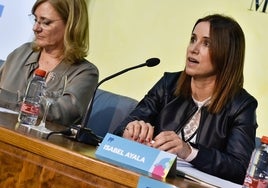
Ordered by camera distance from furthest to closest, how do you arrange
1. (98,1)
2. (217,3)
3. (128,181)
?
(98,1) < (217,3) < (128,181)

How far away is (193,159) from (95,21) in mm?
1856

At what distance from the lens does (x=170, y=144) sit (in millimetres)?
1578

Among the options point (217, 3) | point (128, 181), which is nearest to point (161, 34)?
point (217, 3)

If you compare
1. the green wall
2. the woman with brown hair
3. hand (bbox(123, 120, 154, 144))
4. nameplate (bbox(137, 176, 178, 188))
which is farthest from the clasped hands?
the green wall

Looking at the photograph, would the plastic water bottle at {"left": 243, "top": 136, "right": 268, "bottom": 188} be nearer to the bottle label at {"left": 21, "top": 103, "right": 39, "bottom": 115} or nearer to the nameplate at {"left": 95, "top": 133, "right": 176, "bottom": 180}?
the nameplate at {"left": 95, "top": 133, "right": 176, "bottom": 180}

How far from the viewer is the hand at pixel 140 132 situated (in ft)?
5.57

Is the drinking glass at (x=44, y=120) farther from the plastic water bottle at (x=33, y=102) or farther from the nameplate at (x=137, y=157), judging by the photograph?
the nameplate at (x=137, y=157)

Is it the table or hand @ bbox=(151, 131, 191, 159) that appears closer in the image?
the table

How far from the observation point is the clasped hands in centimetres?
157

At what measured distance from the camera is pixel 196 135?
201 centimetres

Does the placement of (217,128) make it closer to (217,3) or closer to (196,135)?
(196,135)

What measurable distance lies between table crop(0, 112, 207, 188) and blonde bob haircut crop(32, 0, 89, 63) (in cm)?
116

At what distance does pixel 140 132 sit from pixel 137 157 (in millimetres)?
529

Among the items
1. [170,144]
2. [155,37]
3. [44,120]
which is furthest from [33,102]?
[155,37]
